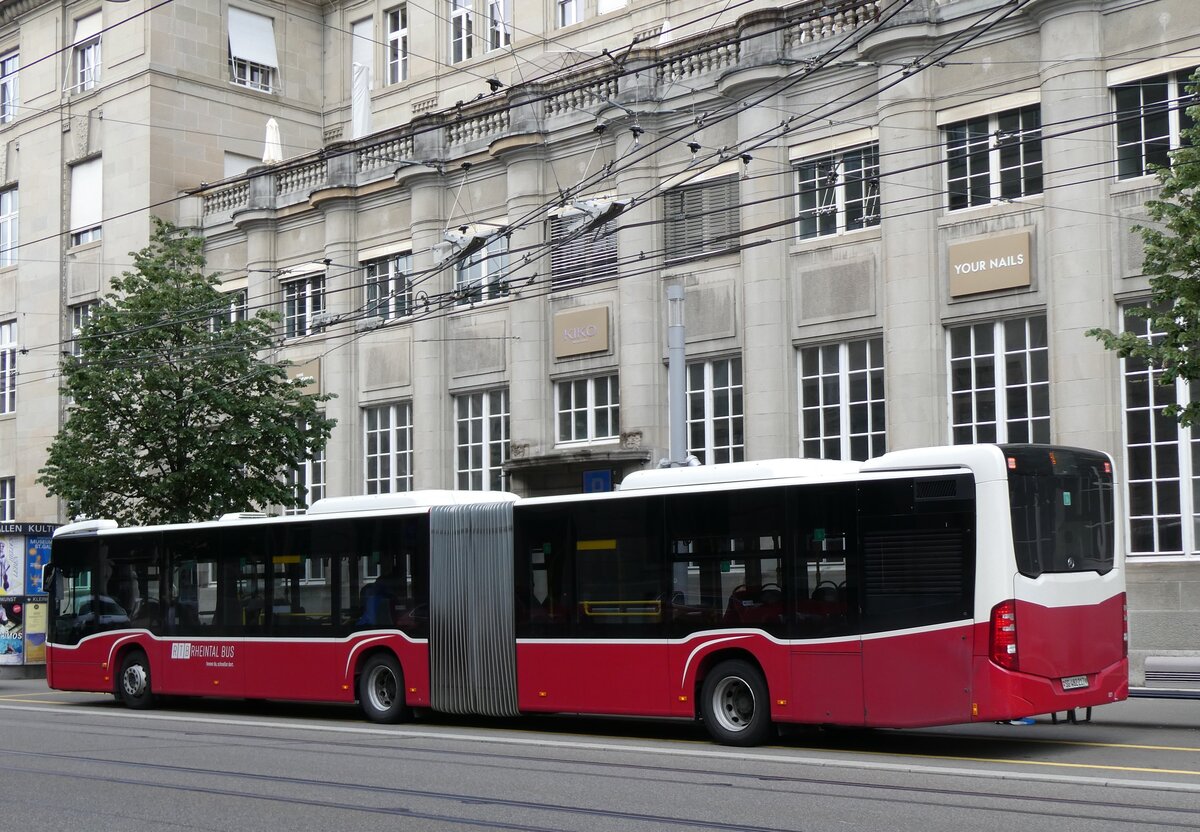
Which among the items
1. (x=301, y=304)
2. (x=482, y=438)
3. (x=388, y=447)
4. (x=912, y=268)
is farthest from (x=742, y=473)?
(x=301, y=304)

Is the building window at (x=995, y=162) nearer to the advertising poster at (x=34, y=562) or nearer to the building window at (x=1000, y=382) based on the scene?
the building window at (x=1000, y=382)

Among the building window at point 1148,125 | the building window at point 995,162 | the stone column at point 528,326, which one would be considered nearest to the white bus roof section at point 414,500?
the building window at point 995,162

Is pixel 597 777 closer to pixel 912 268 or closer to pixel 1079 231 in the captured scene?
pixel 1079 231

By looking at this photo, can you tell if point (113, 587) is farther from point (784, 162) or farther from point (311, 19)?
point (311, 19)

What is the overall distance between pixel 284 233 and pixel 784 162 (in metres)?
15.1

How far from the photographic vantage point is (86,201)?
42.8 meters

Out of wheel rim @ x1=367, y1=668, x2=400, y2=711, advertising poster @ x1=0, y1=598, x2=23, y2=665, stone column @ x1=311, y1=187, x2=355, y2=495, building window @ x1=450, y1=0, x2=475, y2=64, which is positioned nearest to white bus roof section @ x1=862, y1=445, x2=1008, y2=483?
wheel rim @ x1=367, y1=668, x2=400, y2=711

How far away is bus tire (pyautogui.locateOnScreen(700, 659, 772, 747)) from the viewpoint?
1522cm

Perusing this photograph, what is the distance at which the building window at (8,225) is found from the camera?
45125mm

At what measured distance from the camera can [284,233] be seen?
3753 cm

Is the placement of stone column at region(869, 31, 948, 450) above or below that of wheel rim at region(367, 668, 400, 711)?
above

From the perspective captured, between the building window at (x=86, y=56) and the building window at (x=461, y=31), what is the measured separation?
10.5 meters

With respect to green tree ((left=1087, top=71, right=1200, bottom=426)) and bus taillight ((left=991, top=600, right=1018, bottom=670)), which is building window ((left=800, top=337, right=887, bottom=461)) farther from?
bus taillight ((left=991, top=600, right=1018, bottom=670))

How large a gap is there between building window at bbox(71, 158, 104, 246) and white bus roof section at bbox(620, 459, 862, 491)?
2954 centimetres
